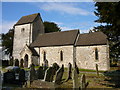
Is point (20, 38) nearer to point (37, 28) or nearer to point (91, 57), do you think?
point (37, 28)

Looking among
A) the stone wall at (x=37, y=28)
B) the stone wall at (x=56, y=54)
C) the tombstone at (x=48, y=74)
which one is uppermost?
the stone wall at (x=37, y=28)

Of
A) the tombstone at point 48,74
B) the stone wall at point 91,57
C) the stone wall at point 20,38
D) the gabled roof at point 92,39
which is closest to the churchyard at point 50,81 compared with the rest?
the tombstone at point 48,74

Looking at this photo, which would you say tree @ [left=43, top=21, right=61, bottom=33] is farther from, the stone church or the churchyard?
the churchyard

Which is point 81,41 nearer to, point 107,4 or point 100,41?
point 100,41

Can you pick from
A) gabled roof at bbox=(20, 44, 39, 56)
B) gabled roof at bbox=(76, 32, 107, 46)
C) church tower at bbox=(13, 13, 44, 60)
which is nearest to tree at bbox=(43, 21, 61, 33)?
church tower at bbox=(13, 13, 44, 60)

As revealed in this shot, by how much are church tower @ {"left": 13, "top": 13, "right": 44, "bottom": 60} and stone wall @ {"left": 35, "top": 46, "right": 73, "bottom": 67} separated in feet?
13.9

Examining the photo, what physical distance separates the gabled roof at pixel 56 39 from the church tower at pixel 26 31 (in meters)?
1.71

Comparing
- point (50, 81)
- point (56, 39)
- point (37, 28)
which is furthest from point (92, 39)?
point (50, 81)

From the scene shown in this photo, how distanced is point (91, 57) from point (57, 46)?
7232 mm

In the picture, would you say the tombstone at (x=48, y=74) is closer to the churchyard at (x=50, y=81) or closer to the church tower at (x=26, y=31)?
the churchyard at (x=50, y=81)

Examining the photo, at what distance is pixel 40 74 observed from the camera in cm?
1194

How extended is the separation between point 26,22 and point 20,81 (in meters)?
21.4

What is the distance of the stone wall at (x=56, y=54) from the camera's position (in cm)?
2455

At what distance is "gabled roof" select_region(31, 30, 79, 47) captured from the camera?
1006 inches
